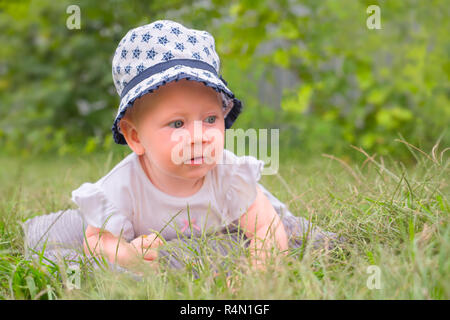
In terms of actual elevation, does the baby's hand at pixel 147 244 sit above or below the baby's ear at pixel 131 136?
below

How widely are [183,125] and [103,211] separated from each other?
41cm

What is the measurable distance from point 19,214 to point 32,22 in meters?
4.02

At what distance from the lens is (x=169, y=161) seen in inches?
60.3

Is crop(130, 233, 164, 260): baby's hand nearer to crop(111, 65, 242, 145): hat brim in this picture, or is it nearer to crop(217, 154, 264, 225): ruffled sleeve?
crop(217, 154, 264, 225): ruffled sleeve

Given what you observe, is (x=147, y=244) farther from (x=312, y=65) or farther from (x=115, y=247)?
(x=312, y=65)

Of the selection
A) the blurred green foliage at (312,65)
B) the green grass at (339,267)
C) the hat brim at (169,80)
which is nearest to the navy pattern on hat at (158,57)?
the hat brim at (169,80)

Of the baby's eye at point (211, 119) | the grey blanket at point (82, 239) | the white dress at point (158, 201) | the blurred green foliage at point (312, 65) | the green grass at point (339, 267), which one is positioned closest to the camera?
the green grass at point (339, 267)

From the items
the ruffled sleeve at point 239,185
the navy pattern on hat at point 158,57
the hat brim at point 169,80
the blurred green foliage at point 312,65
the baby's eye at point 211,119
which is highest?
the blurred green foliage at point 312,65

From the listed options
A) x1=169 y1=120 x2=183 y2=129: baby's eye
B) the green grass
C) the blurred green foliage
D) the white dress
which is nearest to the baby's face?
x1=169 y1=120 x2=183 y2=129: baby's eye

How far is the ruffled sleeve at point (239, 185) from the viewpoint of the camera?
1.69 meters

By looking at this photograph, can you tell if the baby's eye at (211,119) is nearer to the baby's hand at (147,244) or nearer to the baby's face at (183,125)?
the baby's face at (183,125)

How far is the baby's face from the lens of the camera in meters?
1.48

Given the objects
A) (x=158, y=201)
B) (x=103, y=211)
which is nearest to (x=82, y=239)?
(x=103, y=211)

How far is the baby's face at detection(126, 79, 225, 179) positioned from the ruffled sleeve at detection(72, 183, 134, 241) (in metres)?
0.23
